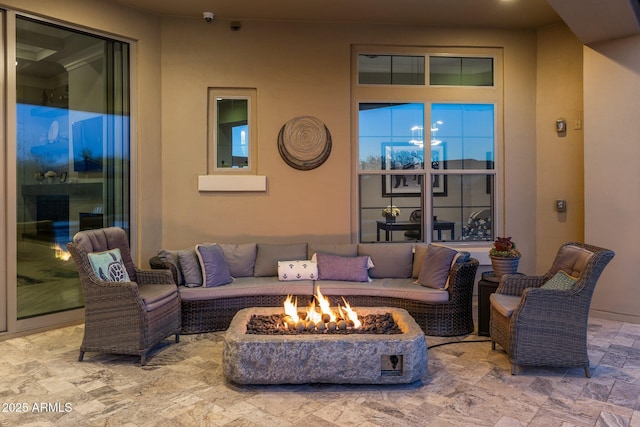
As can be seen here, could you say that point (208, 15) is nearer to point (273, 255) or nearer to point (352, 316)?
point (273, 255)

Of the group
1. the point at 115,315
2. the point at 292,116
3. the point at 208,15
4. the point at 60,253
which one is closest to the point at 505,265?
the point at 292,116

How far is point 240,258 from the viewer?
4980mm

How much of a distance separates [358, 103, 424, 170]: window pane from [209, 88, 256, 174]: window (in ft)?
4.29

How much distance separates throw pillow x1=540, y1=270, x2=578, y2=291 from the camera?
3.40m

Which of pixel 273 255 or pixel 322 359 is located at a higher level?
pixel 273 255

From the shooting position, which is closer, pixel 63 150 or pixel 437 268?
pixel 437 268

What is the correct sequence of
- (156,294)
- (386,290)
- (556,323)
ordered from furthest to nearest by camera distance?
(386,290) < (156,294) < (556,323)

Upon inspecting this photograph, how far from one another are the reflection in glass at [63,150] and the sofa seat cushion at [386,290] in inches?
94.7

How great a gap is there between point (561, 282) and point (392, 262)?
1.82 metres

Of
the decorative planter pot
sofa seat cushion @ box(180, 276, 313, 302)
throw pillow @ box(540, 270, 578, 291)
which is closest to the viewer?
throw pillow @ box(540, 270, 578, 291)

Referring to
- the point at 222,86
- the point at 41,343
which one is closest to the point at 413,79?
the point at 222,86

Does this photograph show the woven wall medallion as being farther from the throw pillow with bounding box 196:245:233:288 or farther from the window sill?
the throw pillow with bounding box 196:245:233:288

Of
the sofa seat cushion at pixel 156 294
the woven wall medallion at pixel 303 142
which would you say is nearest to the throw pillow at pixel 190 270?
the sofa seat cushion at pixel 156 294

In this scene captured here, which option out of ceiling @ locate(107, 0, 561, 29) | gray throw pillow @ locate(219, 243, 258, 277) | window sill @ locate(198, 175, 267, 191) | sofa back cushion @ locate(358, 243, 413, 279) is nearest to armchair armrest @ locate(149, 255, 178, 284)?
gray throw pillow @ locate(219, 243, 258, 277)
